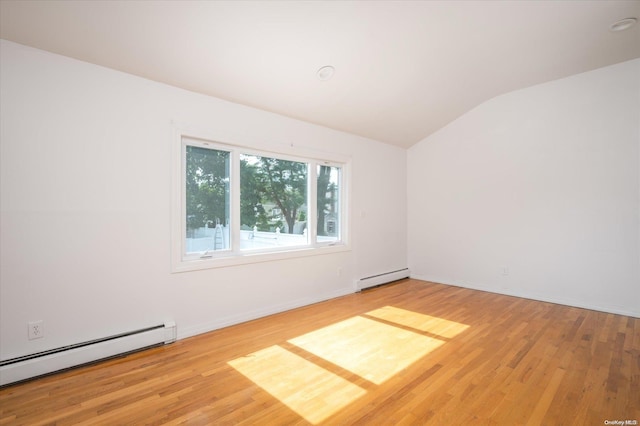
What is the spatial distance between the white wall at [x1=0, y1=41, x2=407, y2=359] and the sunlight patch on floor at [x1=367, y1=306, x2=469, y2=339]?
1.54m

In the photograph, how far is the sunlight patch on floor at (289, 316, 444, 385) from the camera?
8.15ft

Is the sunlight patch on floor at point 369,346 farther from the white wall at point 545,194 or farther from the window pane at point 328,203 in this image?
the white wall at point 545,194

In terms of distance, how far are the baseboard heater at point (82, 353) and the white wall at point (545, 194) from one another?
448cm

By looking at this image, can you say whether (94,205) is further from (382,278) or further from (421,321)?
(382,278)

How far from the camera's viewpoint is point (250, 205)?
3754 millimetres

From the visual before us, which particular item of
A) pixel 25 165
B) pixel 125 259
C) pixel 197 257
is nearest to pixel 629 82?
pixel 197 257

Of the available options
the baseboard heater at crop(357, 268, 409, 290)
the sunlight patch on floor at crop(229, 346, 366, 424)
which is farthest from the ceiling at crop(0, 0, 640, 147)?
the sunlight patch on floor at crop(229, 346, 366, 424)

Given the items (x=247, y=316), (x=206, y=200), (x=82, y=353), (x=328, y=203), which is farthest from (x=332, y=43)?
(x=82, y=353)

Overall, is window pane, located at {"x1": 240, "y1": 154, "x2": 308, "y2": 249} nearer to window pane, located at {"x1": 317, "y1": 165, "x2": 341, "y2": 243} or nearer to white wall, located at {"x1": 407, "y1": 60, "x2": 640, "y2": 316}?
window pane, located at {"x1": 317, "y1": 165, "x2": 341, "y2": 243}

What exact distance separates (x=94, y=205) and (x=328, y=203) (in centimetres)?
296

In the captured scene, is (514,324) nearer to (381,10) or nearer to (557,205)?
(557,205)

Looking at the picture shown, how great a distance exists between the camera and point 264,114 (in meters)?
3.73

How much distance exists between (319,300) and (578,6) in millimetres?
4202

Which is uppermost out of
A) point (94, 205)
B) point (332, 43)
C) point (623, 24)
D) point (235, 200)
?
point (623, 24)
